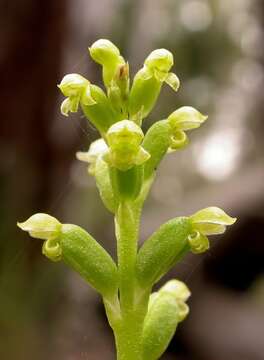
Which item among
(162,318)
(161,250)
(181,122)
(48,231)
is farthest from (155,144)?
(162,318)

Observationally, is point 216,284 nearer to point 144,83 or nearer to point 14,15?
point 14,15

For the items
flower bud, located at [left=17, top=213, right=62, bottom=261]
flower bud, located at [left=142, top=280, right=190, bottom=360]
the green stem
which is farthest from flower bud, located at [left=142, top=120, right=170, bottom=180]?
flower bud, located at [left=142, top=280, right=190, bottom=360]

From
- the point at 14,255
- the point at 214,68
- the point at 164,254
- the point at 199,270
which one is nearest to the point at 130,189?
the point at 164,254

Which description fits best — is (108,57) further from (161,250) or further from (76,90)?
(161,250)

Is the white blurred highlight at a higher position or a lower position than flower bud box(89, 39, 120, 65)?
lower

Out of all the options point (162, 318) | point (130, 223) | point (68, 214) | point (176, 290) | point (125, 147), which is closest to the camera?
point (125, 147)

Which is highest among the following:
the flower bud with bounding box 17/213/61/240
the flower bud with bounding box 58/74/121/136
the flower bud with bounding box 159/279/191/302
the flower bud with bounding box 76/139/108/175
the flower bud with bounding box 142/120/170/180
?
the flower bud with bounding box 58/74/121/136

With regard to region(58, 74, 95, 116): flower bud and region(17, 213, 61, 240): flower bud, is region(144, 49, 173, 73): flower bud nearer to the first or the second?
region(58, 74, 95, 116): flower bud
